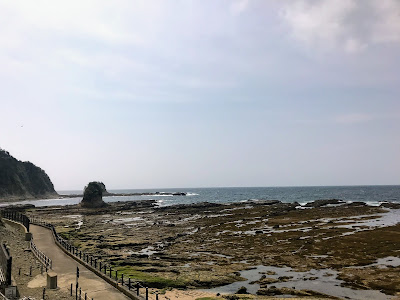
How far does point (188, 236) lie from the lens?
4222 centimetres

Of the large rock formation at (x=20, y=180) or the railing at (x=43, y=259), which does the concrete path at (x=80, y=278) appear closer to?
the railing at (x=43, y=259)

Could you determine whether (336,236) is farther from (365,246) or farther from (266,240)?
(266,240)

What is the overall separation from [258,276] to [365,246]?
660 inches

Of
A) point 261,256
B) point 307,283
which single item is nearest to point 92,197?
point 261,256

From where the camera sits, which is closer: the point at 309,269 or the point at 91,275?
the point at 91,275

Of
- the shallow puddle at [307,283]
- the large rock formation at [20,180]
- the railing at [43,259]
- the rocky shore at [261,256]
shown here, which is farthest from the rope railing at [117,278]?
the large rock formation at [20,180]

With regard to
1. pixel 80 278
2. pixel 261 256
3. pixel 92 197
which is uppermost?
pixel 80 278

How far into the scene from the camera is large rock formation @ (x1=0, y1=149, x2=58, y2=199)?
147m

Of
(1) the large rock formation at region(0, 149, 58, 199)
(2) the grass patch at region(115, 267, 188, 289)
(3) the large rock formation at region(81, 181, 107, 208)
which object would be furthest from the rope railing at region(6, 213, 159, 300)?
(1) the large rock formation at region(0, 149, 58, 199)

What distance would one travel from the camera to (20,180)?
161 metres

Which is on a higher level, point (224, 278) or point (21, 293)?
point (21, 293)

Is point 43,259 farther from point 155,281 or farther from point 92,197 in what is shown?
point 92,197

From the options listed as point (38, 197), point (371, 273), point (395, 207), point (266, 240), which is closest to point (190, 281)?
point (371, 273)

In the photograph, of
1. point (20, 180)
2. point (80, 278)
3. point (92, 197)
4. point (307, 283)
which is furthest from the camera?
point (20, 180)
